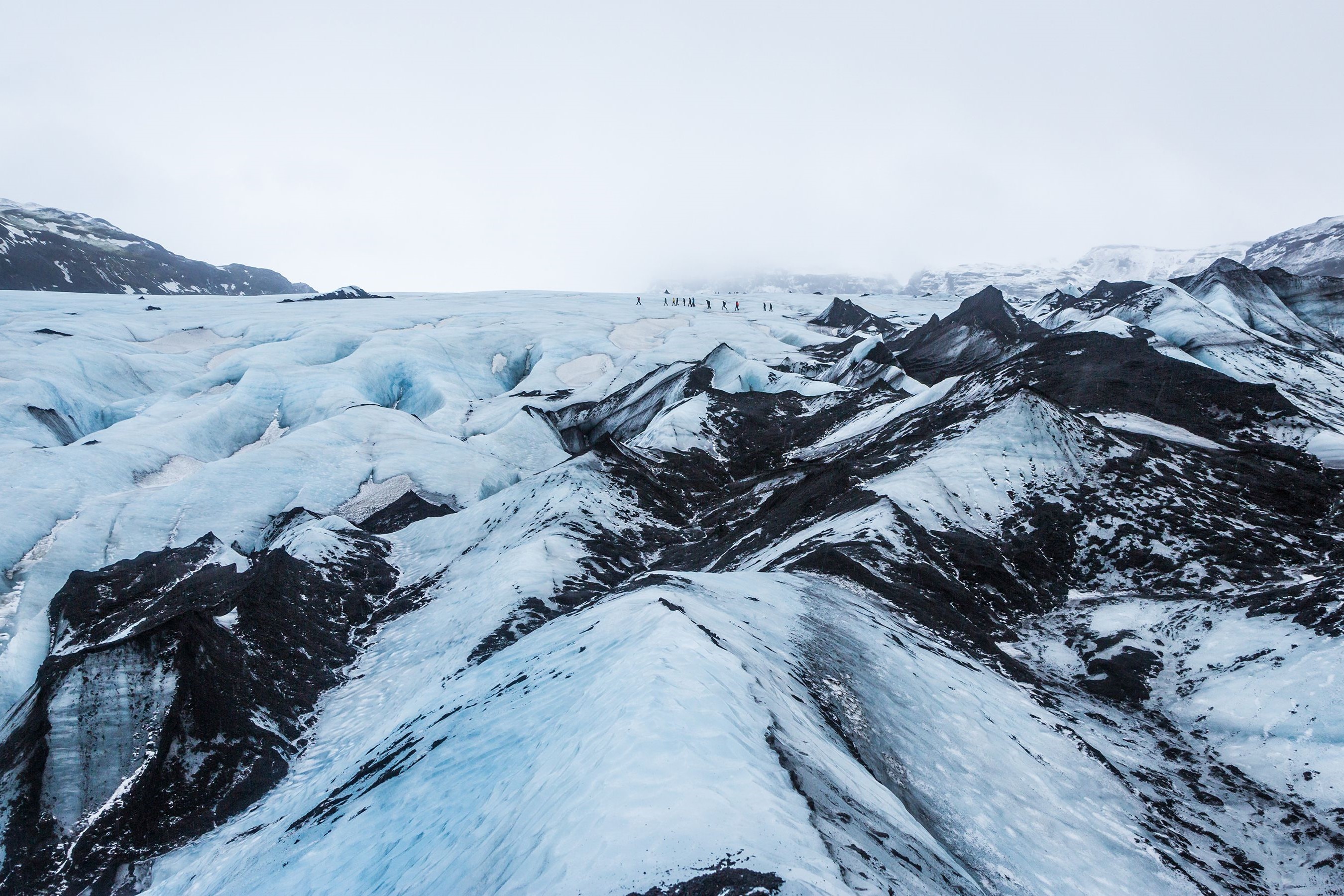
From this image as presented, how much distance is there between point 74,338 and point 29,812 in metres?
39.4

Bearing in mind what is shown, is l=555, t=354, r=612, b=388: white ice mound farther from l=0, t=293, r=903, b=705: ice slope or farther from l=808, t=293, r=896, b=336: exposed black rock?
l=808, t=293, r=896, b=336: exposed black rock

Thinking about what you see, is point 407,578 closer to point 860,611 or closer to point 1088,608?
point 860,611

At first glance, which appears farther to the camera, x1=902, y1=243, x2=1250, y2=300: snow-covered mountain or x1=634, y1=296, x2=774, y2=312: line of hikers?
x1=902, y1=243, x2=1250, y2=300: snow-covered mountain

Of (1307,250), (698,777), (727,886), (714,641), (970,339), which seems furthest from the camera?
(1307,250)

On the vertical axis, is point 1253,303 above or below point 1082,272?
below

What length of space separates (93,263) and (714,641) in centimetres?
9954

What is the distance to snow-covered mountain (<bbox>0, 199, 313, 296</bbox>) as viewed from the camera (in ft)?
248

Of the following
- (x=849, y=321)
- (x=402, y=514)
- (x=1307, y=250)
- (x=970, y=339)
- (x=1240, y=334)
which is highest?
(x=1307, y=250)

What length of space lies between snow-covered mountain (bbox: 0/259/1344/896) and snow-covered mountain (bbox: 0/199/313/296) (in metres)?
59.1

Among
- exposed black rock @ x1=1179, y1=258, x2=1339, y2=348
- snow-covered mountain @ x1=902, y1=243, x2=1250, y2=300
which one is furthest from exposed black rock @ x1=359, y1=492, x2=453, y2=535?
snow-covered mountain @ x1=902, y1=243, x2=1250, y2=300

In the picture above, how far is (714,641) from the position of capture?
904 cm

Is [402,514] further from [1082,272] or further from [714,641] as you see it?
[1082,272]

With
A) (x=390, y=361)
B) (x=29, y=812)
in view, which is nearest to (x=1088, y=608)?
(x=29, y=812)

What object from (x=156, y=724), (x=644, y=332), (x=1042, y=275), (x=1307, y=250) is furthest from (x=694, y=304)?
(x=1042, y=275)
